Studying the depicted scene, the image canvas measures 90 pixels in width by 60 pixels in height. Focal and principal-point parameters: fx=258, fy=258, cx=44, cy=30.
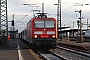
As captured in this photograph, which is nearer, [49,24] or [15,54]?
[15,54]

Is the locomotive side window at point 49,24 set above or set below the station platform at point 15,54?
above

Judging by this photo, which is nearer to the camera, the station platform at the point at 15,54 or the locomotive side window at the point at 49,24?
the station platform at the point at 15,54

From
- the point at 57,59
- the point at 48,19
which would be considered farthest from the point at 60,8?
the point at 57,59

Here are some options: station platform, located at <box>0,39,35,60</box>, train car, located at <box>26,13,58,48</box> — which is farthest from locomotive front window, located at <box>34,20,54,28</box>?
station platform, located at <box>0,39,35,60</box>

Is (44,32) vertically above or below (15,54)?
above

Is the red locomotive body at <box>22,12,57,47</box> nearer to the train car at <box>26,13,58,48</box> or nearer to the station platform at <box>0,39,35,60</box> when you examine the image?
the train car at <box>26,13,58,48</box>

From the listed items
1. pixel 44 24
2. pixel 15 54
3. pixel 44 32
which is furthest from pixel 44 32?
pixel 15 54

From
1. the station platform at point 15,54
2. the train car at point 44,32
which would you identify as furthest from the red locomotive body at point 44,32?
the station platform at point 15,54

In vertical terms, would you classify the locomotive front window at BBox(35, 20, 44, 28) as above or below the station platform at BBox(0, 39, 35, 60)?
above

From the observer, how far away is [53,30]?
23.7 m

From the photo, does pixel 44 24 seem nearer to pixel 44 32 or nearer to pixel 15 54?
pixel 44 32

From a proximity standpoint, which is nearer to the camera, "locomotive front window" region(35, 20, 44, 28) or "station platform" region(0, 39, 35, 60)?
"station platform" region(0, 39, 35, 60)

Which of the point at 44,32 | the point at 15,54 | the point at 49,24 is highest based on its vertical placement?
the point at 49,24

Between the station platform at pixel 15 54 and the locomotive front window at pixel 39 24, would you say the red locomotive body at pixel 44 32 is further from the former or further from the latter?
the station platform at pixel 15 54
